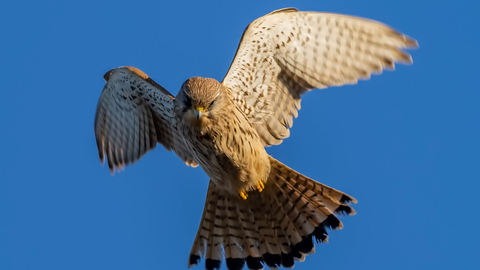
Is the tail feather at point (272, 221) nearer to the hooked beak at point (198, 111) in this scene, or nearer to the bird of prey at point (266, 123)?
the bird of prey at point (266, 123)

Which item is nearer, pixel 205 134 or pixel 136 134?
pixel 205 134

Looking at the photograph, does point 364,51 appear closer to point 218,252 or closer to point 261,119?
point 261,119

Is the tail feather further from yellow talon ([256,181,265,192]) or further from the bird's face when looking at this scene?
the bird's face

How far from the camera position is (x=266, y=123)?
8617 mm

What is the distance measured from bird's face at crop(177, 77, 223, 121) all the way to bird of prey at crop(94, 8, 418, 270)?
0.09 metres

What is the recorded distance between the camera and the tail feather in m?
8.44

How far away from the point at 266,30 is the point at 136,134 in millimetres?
2375

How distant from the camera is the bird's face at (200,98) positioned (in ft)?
23.9

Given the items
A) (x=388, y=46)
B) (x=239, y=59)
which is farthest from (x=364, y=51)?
(x=239, y=59)

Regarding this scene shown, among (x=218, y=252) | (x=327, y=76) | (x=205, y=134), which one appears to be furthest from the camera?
(x=218, y=252)

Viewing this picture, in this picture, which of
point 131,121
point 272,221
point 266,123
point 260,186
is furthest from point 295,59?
point 131,121

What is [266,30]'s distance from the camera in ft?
27.1

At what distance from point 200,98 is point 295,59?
1.62 m

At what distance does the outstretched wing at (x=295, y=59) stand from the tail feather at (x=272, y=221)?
2.28ft
